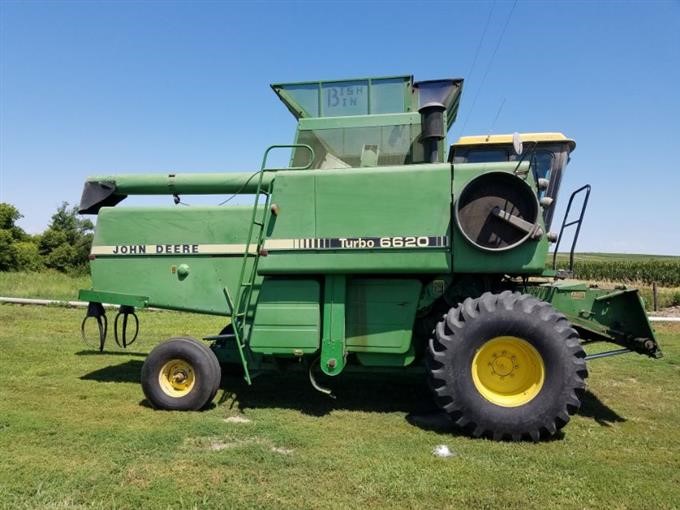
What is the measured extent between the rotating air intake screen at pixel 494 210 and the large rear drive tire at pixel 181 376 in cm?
281

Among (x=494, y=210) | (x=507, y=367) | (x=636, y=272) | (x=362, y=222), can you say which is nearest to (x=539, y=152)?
(x=494, y=210)

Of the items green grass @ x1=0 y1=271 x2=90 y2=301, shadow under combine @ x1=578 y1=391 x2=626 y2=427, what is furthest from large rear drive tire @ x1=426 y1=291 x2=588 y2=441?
green grass @ x1=0 y1=271 x2=90 y2=301

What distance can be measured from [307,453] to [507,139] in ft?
13.6

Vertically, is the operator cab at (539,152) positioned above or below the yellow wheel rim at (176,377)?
above

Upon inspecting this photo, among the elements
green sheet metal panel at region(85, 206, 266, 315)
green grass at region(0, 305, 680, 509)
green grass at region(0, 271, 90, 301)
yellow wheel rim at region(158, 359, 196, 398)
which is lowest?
green grass at region(0, 305, 680, 509)

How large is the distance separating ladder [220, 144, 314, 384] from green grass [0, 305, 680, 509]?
75 cm

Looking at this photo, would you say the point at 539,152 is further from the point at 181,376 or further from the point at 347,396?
the point at 181,376

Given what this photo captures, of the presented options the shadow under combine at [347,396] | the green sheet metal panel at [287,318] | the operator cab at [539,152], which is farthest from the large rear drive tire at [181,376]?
the operator cab at [539,152]

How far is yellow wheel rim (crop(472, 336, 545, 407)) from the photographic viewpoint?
14.8ft

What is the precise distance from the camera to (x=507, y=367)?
4633mm

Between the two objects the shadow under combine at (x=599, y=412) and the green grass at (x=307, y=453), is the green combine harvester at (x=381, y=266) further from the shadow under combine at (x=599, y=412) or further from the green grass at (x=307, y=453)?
the shadow under combine at (x=599, y=412)

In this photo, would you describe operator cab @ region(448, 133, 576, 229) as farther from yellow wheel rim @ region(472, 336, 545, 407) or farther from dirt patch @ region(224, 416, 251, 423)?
dirt patch @ region(224, 416, 251, 423)

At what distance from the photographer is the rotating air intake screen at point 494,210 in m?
4.70

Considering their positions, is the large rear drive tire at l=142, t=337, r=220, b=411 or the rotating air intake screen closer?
the rotating air intake screen
